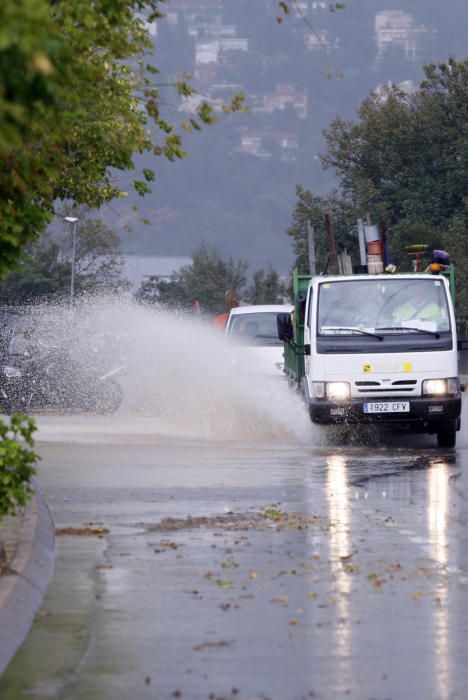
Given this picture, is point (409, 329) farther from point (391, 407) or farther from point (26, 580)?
point (26, 580)

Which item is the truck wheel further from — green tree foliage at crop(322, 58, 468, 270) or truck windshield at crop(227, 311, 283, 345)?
green tree foliage at crop(322, 58, 468, 270)

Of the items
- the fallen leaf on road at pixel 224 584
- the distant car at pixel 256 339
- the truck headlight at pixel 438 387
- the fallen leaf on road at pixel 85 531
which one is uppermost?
the distant car at pixel 256 339

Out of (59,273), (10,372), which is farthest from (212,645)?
(59,273)

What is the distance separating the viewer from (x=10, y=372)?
29500mm

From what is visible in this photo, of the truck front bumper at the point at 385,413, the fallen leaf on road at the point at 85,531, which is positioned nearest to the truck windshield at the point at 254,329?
the truck front bumper at the point at 385,413

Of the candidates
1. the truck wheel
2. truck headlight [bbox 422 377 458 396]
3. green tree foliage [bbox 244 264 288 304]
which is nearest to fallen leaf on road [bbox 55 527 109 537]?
truck headlight [bbox 422 377 458 396]

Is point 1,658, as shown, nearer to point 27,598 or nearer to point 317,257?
point 27,598

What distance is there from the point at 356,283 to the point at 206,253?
10528 centimetres

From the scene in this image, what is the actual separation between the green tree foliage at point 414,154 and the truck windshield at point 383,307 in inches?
1840

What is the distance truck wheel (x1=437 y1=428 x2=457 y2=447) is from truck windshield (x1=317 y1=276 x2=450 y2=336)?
1.24 m

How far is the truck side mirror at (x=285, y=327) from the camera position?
830 inches

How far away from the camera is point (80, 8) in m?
8.19

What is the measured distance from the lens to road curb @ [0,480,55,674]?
7.69 meters

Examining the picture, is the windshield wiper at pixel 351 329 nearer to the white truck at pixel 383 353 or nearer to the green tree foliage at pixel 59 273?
the white truck at pixel 383 353
